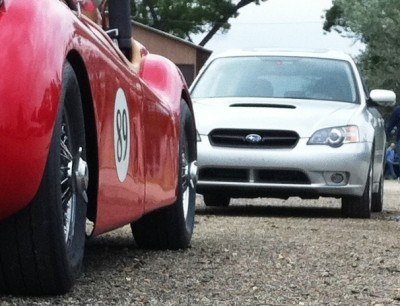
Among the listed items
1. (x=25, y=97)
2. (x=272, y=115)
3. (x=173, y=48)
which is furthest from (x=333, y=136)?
(x=173, y=48)

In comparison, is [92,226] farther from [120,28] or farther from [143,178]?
[120,28]

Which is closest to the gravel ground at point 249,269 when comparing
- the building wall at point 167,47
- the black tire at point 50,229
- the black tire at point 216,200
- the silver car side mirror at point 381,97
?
the black tire at point 50,229

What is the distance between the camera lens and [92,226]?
17.6ft

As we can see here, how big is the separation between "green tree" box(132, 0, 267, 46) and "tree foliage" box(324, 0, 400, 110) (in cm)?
1504

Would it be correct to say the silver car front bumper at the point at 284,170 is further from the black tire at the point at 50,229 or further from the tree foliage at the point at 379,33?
the tree foliage at the point at 379,33

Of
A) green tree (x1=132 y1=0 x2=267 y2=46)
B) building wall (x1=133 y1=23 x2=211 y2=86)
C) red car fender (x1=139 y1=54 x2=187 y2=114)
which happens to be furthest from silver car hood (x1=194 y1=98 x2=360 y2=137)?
green tree (x1=132 y1=0 x2=267 y2=46)

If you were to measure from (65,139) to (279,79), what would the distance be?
828 centimetres

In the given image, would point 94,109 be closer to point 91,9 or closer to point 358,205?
point 91,9

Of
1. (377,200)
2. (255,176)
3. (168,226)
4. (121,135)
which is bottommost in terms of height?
(377,200)

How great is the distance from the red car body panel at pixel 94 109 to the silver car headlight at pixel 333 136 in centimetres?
468

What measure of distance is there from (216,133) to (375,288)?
622cm

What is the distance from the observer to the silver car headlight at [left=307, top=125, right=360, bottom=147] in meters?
11.6

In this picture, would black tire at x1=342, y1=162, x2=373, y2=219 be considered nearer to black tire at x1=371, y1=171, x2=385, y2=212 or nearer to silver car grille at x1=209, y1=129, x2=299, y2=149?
silver car grille at x1=209, y1=129, x2=299, y2=149

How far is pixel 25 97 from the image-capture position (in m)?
4.11
